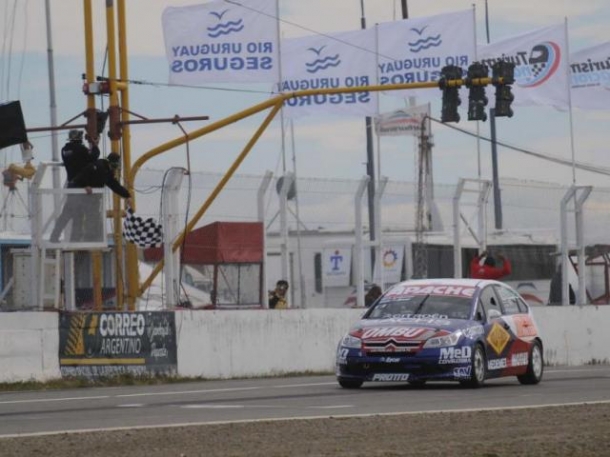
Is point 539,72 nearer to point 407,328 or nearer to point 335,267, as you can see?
point 335,267

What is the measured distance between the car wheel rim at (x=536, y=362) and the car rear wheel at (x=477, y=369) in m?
1.44

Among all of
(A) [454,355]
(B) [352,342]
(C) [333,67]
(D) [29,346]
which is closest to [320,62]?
(C) [333,67]

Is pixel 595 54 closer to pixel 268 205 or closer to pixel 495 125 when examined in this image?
pixel 495 125

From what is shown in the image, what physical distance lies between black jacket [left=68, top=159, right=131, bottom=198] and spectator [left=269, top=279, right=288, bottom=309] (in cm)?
348

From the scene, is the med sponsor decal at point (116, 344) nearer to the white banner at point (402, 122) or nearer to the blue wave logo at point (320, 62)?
the blue wave logo at point (320, 62)

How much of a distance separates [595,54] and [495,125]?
13.0 meters

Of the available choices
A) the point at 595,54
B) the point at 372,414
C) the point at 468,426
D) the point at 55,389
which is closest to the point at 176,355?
the point at 55,389

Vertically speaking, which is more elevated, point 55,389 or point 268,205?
point 268,205

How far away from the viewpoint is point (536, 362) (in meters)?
20.2

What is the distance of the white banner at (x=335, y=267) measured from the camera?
3484 cm

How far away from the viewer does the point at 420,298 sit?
19469 millimetres

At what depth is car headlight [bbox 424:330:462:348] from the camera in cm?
1824

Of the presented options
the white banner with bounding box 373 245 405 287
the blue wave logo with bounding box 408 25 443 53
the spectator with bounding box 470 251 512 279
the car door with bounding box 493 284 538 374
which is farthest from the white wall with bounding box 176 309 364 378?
the blue wave logo with bounding box 408 25 443 53

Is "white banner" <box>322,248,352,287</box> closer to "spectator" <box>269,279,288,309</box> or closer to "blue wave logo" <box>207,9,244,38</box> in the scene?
"blue wave logo" <box>207,9,244,38</box>
